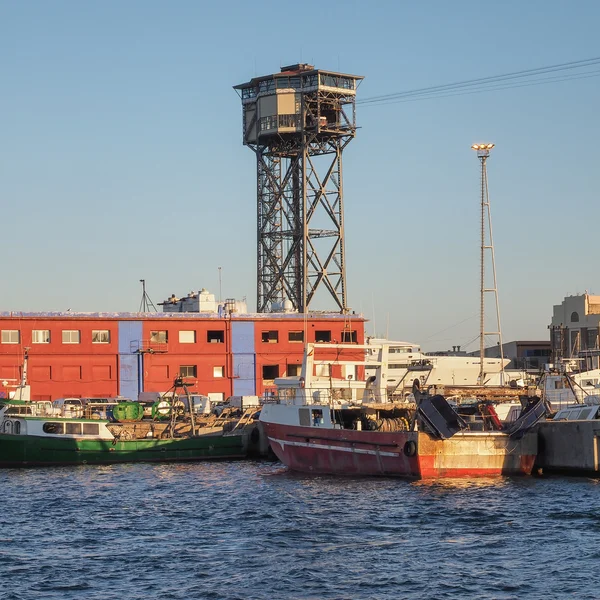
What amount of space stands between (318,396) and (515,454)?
11.1 m

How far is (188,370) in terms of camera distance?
320ft

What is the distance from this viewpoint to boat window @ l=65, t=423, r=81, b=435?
69375 millimetres

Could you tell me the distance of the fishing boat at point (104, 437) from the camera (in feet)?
226

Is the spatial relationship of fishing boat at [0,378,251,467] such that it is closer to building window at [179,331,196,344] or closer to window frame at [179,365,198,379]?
window frame at [179,365,198,379]

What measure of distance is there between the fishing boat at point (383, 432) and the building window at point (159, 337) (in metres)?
31.6

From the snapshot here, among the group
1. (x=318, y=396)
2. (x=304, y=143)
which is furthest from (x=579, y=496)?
(x=304, y=143)

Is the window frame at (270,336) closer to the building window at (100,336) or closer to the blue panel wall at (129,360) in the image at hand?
the blue panel wall at (129,360)

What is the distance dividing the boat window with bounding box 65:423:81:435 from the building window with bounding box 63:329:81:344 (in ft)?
86.7

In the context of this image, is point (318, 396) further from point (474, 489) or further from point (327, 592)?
point (327, 592)

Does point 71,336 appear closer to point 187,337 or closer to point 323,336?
point 187,337

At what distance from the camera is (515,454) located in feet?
191

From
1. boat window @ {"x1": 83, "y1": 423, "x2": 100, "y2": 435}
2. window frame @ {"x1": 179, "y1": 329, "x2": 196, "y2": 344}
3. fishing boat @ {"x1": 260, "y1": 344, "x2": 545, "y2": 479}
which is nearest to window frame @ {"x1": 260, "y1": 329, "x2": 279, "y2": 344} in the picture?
window frame @ {"x1": 179, "y1": 329, "x2": 196, "y2": 344}

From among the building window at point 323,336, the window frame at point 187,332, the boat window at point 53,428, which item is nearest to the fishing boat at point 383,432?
the boat window at point 53,428

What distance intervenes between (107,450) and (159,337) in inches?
1092
